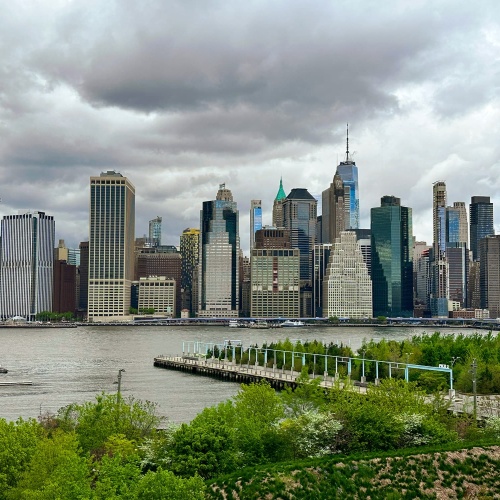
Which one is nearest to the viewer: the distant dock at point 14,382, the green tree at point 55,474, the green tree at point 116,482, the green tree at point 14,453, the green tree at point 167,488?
the green tree at point 167,488

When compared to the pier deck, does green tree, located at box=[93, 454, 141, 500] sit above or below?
above

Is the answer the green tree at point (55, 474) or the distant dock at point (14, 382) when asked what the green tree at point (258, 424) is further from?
the distant dock at point (14, 382)

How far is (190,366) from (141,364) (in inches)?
457

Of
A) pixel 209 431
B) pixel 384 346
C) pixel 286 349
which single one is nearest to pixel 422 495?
pixel 209 431

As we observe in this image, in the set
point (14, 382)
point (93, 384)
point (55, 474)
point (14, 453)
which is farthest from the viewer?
point (14, 382)

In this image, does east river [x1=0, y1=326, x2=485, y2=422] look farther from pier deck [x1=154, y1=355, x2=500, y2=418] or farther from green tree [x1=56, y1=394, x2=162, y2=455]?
green tree [x1=56, y1=394, x2=162, y2=455]

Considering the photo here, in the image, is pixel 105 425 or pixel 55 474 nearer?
pixel 55 474

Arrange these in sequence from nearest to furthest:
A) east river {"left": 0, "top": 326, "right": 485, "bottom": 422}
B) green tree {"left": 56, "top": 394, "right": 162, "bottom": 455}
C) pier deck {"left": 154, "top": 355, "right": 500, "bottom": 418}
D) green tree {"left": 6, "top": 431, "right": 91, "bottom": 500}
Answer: green tree {"left": 6, "top": 431, "right": 91, "bottom": 500} → green tree {"left": 56, "top": 394, "right": 162, "bottom": 455} → east river {"left": 0, "top": 326, "right": 485, "bottom": 422} → pier deck {"left": 154, "top": 355, "right": 500, "bottom": 418}

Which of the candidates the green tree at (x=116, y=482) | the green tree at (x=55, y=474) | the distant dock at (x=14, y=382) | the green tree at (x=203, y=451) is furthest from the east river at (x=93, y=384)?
the green tree at (x=116, y=482)

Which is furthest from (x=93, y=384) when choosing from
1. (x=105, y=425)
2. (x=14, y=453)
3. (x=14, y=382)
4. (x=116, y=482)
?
(x=116, y=482)

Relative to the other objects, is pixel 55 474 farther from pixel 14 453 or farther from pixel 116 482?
pixel 14 453

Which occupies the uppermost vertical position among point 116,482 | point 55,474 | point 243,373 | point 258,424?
point 258,424

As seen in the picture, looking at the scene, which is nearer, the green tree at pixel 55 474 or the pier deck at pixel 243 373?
the green tree at pixel 55 474

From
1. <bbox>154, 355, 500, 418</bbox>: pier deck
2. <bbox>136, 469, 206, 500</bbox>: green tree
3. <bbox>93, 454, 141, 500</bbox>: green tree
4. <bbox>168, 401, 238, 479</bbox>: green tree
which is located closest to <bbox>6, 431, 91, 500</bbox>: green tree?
<bbox>93, 454, 141, 500</bbox>: green tree
